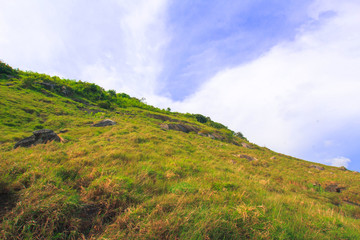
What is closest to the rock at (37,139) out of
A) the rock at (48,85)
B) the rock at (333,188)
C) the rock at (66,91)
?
the rock at (333,188)

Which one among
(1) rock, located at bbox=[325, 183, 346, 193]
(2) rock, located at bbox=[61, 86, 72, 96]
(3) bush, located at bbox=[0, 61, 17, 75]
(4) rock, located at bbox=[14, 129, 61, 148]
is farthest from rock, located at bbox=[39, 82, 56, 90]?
(1) rock, located at bbox=[325, 183, 346, 193]

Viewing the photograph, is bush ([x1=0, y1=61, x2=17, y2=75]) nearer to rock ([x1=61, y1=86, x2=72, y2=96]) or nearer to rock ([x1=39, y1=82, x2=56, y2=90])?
rock ([x1=39, y1=82, x2=56, y2=90])

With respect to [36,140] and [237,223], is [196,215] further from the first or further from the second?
[36,140]

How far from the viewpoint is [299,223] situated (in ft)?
12.8

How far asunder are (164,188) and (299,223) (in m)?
3.91

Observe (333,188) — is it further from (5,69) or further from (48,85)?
(5,69)

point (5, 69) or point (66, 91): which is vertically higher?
point (5, 69)

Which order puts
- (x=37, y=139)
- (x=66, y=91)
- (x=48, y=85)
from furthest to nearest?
1. (x=66, y=91)
2. (x=48, y=85)
3. (x=37, y=139)

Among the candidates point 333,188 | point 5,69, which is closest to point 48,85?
point 5,69

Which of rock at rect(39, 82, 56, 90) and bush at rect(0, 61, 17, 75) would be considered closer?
Answer: bush at rect(0, 61, 17, 75)

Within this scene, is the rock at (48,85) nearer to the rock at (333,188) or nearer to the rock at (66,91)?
the rock at (66,91)

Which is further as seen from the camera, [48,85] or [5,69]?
[48,85]

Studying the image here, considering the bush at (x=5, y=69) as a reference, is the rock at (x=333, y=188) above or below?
below

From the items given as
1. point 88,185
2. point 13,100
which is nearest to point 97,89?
point 13,100
